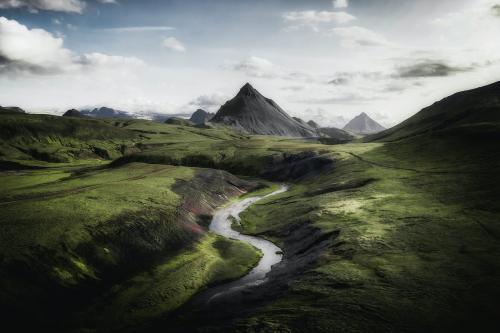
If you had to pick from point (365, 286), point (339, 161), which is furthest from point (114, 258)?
point (339, 161)

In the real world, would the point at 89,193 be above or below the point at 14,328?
above

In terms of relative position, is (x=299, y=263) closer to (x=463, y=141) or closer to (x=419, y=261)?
(x=419, y=261)

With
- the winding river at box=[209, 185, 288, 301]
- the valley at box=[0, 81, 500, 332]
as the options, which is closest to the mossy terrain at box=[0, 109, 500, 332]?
the valley at box=[0, 81, 500, 332]

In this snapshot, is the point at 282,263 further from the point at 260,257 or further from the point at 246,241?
the point at 246,241

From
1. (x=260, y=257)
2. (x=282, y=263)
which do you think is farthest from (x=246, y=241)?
(x=282, y=263)

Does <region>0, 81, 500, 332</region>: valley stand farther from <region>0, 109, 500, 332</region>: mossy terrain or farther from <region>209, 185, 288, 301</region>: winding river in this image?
<region>209, 185, 288, 301</region>: winding river

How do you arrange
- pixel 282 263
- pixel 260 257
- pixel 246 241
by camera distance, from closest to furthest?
pixel 282 263, pixel 260 257, pixel 246 241

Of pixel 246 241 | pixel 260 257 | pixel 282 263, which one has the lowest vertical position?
pixel 260 257

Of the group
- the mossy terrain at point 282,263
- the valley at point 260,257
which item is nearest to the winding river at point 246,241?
the valley at point 260,257
